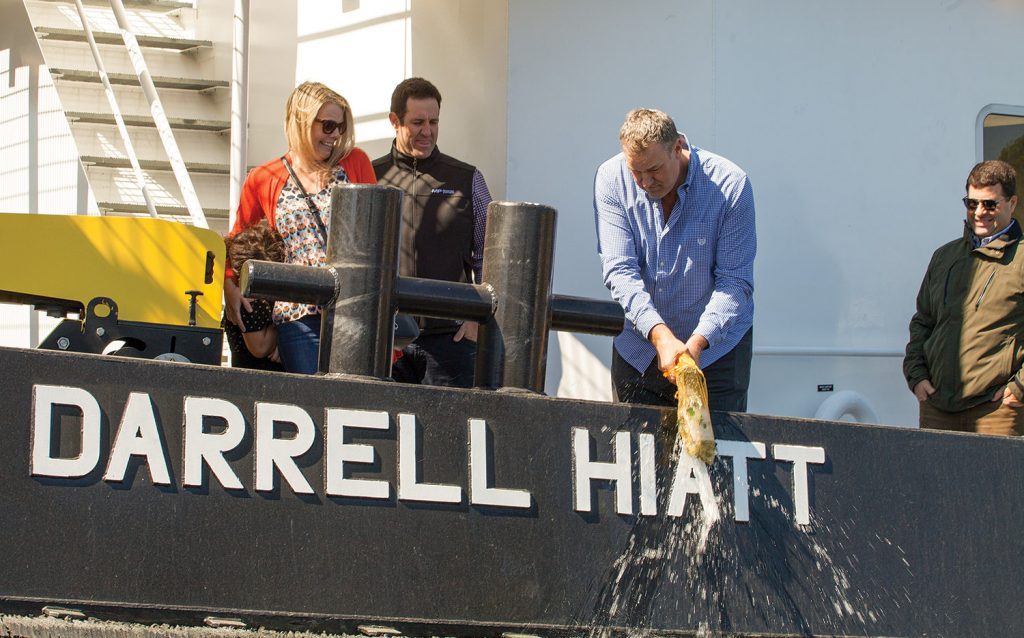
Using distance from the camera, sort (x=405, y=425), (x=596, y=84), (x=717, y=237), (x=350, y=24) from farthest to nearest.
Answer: (x=350, y=24) → (x=596, y=84) → (x=717, y=237) → (x=405, y=425)

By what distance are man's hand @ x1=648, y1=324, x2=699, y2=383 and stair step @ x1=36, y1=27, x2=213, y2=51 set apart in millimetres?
4368

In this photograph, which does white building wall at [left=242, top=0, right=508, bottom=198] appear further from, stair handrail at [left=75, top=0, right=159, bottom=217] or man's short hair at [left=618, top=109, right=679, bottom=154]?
man's short hair at [left=618, top=109, right=679, bottom=154]

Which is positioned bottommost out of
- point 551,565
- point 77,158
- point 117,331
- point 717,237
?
point 551,565

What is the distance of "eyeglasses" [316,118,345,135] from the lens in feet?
12.9

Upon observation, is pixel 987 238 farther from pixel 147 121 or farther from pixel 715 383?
pixel 147 121

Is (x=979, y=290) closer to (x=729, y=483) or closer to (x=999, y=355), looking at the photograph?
(x=999, y=355)

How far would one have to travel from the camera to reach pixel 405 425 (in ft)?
8.00

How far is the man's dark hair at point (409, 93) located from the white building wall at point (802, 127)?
39 cm

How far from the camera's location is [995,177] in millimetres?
5035

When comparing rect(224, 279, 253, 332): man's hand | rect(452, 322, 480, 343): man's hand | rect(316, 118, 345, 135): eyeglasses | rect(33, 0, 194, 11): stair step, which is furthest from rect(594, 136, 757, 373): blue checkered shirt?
rect(33, 0, 194, 11): stair step

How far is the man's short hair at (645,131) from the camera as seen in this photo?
3.62 m

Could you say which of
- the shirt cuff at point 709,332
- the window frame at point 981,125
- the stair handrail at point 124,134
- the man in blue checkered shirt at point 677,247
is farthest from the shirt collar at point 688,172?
the stair handrail at point 124,134

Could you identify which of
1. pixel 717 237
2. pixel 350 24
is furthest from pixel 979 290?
pixel 350 24

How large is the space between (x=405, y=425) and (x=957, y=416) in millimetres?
3337
